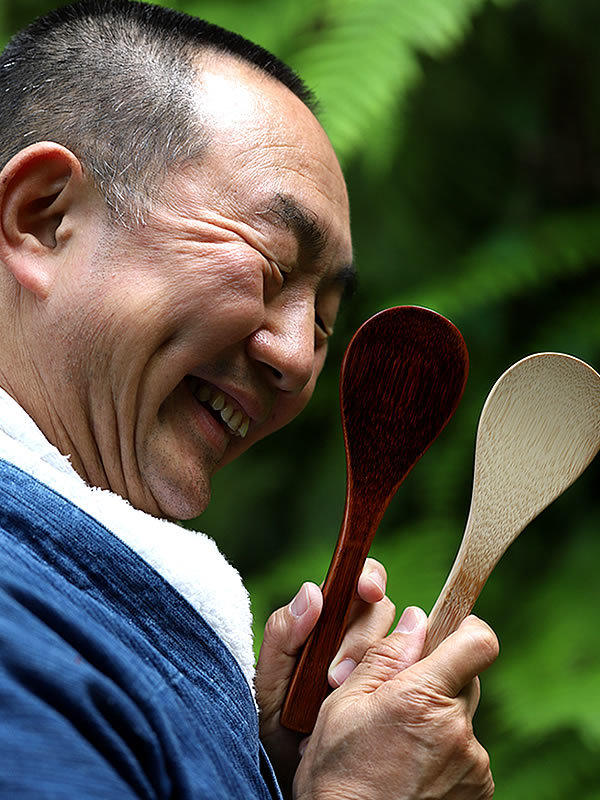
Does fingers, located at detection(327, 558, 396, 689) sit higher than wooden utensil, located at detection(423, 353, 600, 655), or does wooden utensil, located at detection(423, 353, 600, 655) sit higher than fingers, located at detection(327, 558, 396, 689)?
wooden utensil, located at detection(423, 353, 600, 655)

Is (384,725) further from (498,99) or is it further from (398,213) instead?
(498,99)

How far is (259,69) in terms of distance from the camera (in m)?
0.68

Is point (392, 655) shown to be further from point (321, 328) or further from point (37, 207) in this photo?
point (37, 207)

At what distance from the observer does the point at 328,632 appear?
64cm

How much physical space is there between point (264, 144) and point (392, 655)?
0.36m

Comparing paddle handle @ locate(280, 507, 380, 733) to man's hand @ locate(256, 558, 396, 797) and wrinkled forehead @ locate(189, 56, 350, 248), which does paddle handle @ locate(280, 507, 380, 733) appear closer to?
man's hand @ locate(256, 558, 396, 797)

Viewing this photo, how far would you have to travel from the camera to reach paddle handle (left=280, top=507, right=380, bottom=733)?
635mm

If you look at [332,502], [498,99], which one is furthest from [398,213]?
[332,502]

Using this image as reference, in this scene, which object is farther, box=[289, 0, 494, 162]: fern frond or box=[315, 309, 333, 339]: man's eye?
box=[289, 0, 494, 162]: fern frond

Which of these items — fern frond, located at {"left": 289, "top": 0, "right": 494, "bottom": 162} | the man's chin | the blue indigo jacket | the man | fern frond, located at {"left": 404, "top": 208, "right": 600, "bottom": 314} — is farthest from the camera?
fern frond, located at {"left": 404, "top": 208, "right": 600, "bottom": 314}

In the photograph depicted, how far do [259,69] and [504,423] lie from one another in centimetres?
33

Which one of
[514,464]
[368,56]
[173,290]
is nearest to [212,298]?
[173,290]

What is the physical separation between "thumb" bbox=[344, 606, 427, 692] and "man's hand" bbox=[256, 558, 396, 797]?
0.9 inches

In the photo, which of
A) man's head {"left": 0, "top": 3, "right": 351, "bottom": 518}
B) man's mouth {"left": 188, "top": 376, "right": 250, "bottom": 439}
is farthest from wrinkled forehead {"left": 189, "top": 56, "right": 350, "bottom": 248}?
man's mouth {"left": 188, "top": 376, "right": 250, "bottom": 439}
